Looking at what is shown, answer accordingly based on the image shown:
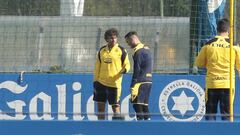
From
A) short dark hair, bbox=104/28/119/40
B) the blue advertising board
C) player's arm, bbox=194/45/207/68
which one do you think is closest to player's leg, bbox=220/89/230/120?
player's arm, bbox=194/45/207/68

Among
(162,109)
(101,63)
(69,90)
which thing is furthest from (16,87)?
(162,109)

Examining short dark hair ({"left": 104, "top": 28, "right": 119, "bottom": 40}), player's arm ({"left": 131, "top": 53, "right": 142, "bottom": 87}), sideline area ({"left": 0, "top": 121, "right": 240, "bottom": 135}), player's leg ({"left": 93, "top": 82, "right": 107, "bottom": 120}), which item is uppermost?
short dark hair ({"left": 104, "top": 28, "right": 119, "bottom": 40})

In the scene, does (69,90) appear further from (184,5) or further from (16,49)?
(184,5)

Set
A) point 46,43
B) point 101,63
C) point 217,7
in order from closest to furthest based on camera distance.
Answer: point 101,63 < point 217,7 < point 46,43

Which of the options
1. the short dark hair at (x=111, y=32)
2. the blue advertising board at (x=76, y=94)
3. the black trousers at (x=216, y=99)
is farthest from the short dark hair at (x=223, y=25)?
the blue advertising board at (x=76, y=94)

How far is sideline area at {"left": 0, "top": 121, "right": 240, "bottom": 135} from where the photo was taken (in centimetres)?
757

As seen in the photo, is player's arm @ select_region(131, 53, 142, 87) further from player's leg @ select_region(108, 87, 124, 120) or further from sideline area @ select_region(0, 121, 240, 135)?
sideline area @ select_region(0, 121, 240, 135)

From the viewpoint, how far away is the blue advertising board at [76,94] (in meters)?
12.4

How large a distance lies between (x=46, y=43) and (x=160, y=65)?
208 centimetres

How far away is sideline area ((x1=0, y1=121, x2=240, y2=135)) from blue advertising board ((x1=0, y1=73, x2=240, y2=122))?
472 centimetres

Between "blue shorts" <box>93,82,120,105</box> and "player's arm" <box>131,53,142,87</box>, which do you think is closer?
"player's arm" <box>131,53,142,87</box>

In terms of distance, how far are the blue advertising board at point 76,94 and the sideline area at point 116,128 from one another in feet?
15.5

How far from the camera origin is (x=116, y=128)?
766cm

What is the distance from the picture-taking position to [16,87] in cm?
1253
